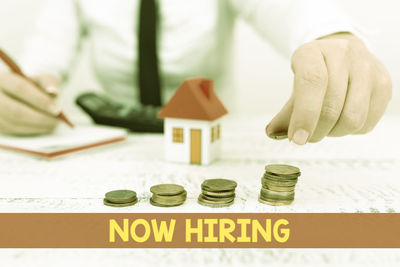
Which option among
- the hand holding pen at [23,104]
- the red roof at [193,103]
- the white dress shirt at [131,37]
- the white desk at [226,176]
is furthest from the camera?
the white dress shirt at [131,37]

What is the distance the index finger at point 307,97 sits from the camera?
64 centimetres

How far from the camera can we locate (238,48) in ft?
7.00

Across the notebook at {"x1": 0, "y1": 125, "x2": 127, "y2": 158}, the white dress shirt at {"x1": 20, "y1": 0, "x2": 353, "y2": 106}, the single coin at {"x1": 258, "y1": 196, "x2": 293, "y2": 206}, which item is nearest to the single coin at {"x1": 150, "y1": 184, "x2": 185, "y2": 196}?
the single coin at {"x1": 258, "y1": 196, "x2": 293, "y2": 206}

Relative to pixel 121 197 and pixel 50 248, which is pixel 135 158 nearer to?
pixel 121 197

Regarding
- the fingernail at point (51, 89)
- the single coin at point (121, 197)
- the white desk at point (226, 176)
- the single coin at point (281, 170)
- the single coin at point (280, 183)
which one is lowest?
the white desk at point (226, 176)

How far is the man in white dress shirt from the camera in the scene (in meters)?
0.67

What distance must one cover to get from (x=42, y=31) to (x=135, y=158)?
2.98ft

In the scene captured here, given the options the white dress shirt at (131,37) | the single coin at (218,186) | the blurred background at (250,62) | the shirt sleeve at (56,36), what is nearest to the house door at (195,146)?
the single coin at (218,186)

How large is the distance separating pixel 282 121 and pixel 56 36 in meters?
1.18

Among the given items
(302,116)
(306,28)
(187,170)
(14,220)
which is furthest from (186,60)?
(14,220)

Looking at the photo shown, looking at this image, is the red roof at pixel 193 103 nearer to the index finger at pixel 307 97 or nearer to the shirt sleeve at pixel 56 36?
the index finger at pixel 307 97

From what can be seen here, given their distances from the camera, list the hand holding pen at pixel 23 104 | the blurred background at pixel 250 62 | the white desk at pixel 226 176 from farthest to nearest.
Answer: the blurred background at pixel 250 62 < the hand holding pen at pixel 23 104 < the white desk at pixel 226 176

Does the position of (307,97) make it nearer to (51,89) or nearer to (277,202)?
(277,202)

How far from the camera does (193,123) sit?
89 cm
